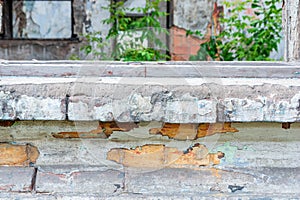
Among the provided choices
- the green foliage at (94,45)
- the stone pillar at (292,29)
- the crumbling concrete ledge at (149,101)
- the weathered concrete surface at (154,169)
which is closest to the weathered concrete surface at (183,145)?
the weathered concrete surface at (154,169)

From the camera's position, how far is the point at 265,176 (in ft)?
4.09

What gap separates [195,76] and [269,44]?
93.8 inches

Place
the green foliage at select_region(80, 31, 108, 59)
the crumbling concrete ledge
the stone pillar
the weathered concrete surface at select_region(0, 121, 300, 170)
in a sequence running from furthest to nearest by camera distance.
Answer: the green foliage at select_region(80, 31, 108, 59), the stone pillar, the weathered concrete surface at select_region(0, 121, 300, 170), the crumbling concrete ledge

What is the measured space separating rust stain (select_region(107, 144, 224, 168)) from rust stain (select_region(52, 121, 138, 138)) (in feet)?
0.22

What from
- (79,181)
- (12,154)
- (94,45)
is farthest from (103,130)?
(94,45)

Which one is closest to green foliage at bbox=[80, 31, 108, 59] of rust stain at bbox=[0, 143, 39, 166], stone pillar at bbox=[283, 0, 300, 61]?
stone pillar at bbox=[283, 0, 300, 61]

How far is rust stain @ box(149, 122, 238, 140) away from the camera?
4.03 feet

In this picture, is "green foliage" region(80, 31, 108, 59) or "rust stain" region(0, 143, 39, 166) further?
"green foliage" region(80, 31, 108, 59)

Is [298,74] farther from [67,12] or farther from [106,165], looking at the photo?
[67,12]

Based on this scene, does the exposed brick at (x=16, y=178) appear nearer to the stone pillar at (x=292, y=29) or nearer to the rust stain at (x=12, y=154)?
the rust stain at (x=12, y=154)

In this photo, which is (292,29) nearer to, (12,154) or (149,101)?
(149,101)

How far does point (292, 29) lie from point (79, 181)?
3.37 ft

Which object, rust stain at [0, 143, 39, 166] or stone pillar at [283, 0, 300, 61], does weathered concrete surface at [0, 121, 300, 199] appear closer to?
rust stain at [0, 143, 39, 166]

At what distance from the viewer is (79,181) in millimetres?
1233
